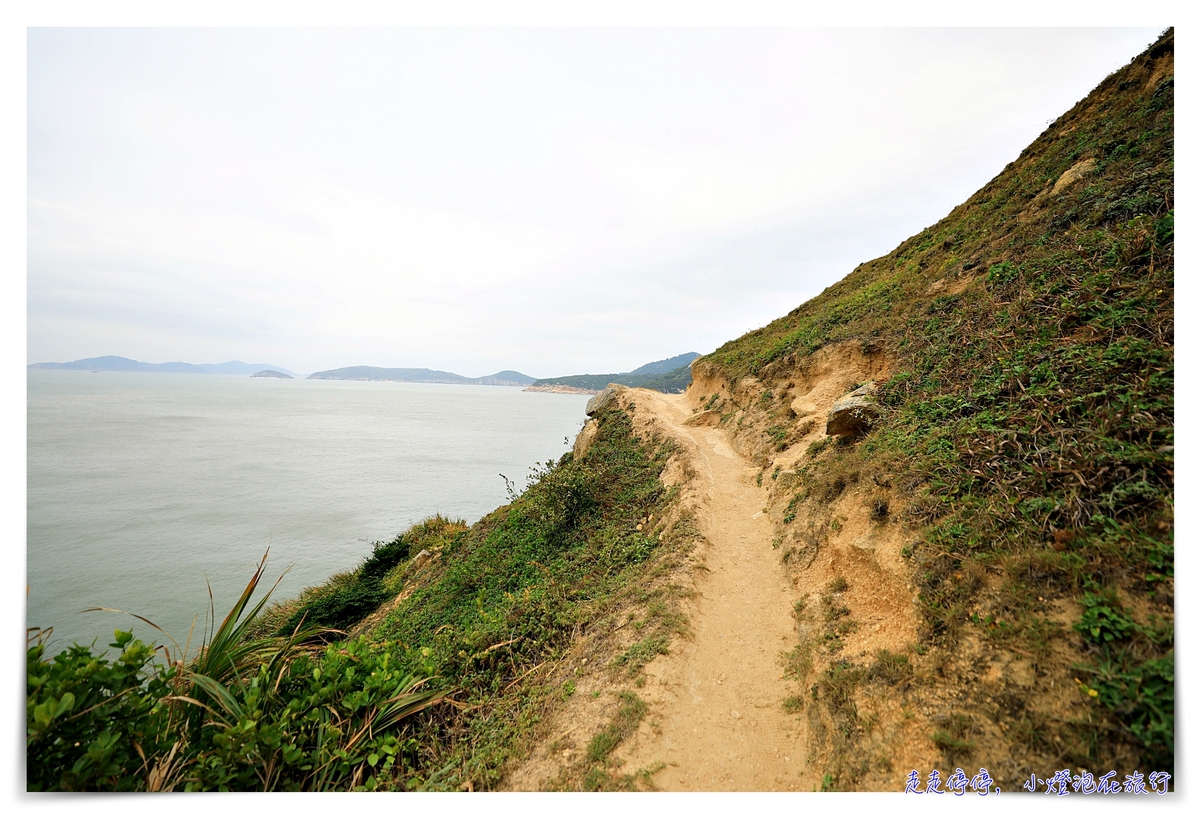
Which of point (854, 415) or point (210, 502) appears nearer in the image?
point (854, 415)

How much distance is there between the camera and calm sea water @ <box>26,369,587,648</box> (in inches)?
705

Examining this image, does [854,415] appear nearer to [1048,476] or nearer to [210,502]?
[1048,476]

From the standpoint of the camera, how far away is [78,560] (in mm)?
19703

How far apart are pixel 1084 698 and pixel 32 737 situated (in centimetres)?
691

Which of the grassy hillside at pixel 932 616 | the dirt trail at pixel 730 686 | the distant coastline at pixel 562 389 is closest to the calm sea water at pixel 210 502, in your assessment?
the grassy hillside at pixel 932 616

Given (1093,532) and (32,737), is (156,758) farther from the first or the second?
(1093,532)

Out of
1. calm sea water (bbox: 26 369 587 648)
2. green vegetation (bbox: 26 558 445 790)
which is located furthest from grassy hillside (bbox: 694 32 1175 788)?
calm sea water (bbox: 26 369 587 648)

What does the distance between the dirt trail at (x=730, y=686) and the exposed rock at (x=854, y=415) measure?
2.33 metres

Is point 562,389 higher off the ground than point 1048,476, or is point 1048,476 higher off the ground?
point 562,389

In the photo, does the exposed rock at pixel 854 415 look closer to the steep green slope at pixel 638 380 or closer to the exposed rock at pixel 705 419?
the exposed rock at pixel 705 419

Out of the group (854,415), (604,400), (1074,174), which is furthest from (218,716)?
(604,400)

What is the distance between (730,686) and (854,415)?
217 inches

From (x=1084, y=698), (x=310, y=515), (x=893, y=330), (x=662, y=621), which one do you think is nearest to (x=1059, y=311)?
(x=893, y=330)

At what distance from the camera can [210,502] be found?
28781 mm
